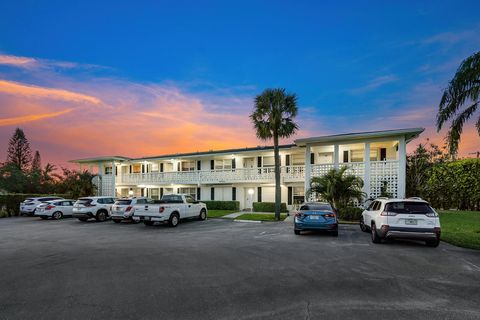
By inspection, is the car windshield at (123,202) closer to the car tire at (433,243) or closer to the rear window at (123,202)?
the rear window at (123,202)

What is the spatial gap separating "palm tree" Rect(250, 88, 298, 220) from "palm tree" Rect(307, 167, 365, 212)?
10.5 ft

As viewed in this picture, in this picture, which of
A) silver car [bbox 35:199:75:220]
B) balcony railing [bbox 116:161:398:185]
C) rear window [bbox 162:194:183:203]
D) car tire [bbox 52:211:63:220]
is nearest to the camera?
rear window [bbox 162:194:183:203]

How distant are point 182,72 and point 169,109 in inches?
135

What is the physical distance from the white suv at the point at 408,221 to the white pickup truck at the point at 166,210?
421 inches

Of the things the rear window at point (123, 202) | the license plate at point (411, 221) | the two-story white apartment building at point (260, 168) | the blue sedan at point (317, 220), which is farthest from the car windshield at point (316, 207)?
the rear window at point (123, 202)

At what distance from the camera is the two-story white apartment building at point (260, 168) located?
1925 cm

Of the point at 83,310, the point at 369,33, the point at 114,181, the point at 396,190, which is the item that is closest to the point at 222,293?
the point at 83,310

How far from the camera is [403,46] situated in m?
17.9

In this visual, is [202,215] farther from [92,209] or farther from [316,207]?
[316,207]

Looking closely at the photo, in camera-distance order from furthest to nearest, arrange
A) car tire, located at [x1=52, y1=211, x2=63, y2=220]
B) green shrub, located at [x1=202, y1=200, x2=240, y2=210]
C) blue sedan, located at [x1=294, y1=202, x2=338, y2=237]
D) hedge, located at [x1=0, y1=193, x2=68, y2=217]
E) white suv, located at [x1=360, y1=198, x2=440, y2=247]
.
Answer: green shrub, located at [x1=202, y1=200, x2=240, y2=210] → hedge, located at [x1=0, y1=193, x2=68, y2=217] → car tire, located at [x1=52, y1=211, x2=63, y2=220] → blue sedan, located at [x1=294, y1=202, x2=338, y2=237] → white suv, located at [x1=360, y1=198, x2=440, y2=247]

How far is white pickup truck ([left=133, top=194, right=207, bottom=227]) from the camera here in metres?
15.3

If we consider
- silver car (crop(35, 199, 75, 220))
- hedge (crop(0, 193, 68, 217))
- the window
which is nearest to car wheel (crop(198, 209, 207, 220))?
silver car (crop(35, 199, 75, 220))

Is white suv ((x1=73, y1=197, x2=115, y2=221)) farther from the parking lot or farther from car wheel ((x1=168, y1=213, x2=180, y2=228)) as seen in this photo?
the parking lot

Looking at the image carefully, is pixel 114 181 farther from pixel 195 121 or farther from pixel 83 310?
pixel 83 310
